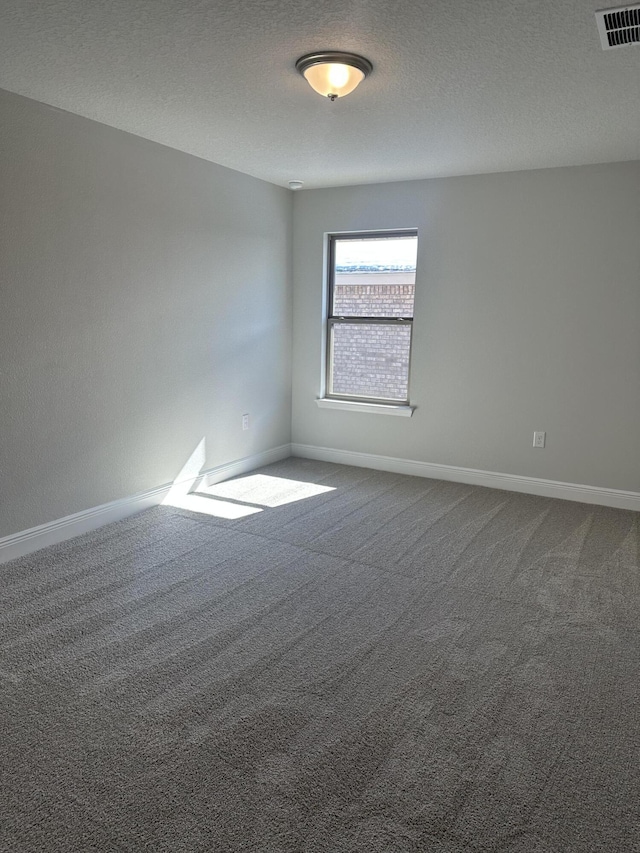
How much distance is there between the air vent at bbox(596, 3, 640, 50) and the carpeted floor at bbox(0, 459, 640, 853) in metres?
2.32

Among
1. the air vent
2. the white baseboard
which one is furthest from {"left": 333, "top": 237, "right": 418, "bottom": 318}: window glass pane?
the air vent

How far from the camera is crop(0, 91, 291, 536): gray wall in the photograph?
10.2 ft

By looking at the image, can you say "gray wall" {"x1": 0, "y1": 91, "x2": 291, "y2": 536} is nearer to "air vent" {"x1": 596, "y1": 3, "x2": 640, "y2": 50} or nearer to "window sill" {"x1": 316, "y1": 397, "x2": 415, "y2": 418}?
"window sill" {"x1": 316, "y1": 397, "x2": 415, "y2": 418}

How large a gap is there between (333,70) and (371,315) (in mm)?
2699

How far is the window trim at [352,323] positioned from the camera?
193 inches

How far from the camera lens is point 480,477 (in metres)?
4.70

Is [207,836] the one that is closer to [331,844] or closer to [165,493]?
[331,844]

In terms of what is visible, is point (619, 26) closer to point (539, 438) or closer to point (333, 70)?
point (333, 70)

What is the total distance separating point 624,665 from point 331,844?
1430mm

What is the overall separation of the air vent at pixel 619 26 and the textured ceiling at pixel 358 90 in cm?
5

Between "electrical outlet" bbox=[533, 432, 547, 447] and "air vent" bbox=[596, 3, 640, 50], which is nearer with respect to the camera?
"air vent" bbox=[596, 3, 640, 50]

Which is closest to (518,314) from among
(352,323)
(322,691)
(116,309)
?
(352,323)

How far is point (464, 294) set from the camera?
→ 4.57m

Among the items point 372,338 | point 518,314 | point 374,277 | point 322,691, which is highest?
point 374,277
